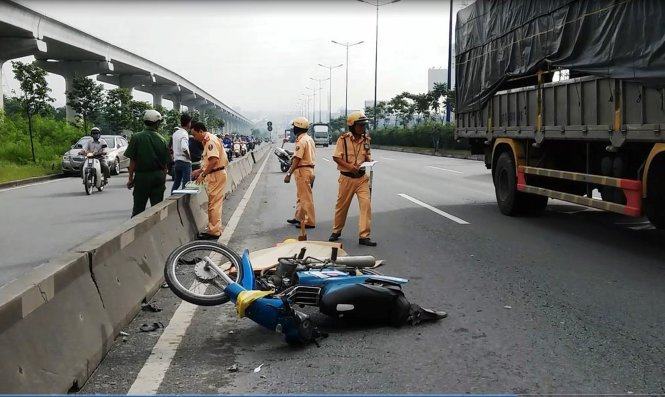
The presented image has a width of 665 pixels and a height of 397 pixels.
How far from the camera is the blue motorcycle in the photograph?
15.9 feet

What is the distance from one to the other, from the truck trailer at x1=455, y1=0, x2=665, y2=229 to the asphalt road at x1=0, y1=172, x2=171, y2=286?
639 centimetres

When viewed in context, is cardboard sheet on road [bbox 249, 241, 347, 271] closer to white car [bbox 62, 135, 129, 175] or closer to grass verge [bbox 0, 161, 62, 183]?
grass verge [bbox 0, 161, 62, 183]

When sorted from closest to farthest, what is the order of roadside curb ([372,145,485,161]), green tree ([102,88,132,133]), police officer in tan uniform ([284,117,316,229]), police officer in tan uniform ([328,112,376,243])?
1. police officer in tan uniform ([328,112,376,243])
2. police officer in tan uniform ([284,117,316,229])
3. roadside curb ([372,145,485,161])
4. green tree ([102,88,132,133])

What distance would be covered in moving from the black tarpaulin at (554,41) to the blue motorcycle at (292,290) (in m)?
3.99

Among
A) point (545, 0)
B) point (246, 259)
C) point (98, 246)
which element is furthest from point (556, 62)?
point (98, 246)

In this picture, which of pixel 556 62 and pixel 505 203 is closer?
pixel 556 62

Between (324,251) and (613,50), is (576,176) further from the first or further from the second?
(324,251)

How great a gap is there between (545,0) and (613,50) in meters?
2.57

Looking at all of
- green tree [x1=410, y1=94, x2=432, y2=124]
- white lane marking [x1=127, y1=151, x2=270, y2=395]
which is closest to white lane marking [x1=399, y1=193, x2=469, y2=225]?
white lane marking [x1=127, y1=151, x2=270, y2=395]

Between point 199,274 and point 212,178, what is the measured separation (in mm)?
4806

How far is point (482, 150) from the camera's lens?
550 inches

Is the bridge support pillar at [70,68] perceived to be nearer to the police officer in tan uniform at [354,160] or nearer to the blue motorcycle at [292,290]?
the police officer in tan uniform at [354,160]

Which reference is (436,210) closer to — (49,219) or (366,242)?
(366,242)

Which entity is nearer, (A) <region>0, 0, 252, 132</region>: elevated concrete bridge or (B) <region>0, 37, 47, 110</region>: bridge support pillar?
(A) <region>0, 0, 252, 132</region>: elevated concrete bridge
